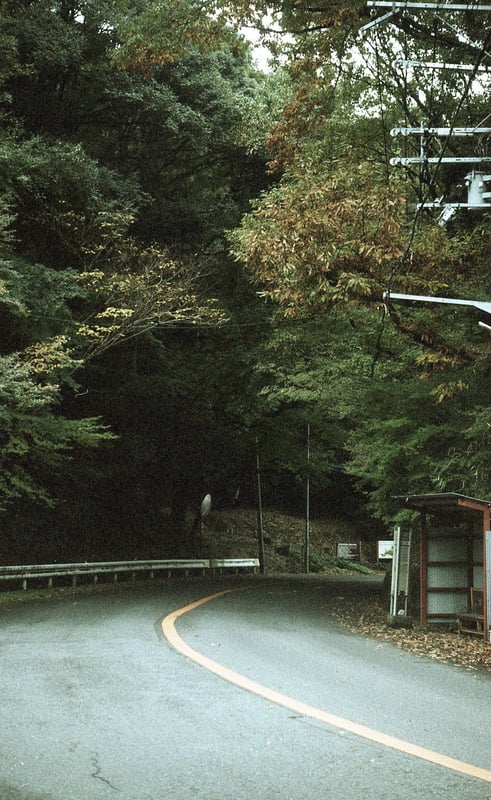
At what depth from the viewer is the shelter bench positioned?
1292 cm

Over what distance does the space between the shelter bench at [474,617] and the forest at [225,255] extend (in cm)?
190

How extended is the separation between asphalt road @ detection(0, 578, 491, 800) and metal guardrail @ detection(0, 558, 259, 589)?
Result: 28.4 feet

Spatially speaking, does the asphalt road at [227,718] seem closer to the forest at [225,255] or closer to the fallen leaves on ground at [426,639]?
the fallen leaves on ground at [426,639]

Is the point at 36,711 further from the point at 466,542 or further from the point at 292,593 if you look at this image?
the point at 292,593

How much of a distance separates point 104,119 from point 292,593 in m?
14.7

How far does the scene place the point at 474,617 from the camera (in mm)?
13000

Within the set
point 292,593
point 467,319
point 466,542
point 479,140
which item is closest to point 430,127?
point 479,140

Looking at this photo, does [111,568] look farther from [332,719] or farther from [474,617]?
[332,719]

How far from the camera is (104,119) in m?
23.5

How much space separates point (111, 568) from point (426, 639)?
1331 centimetres

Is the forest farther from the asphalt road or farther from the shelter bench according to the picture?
the asphalt road

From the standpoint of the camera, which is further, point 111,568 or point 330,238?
point 111,568

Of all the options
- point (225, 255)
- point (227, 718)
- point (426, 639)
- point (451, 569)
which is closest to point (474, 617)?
point (426, 639)

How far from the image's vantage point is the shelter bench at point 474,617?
12.9 m
